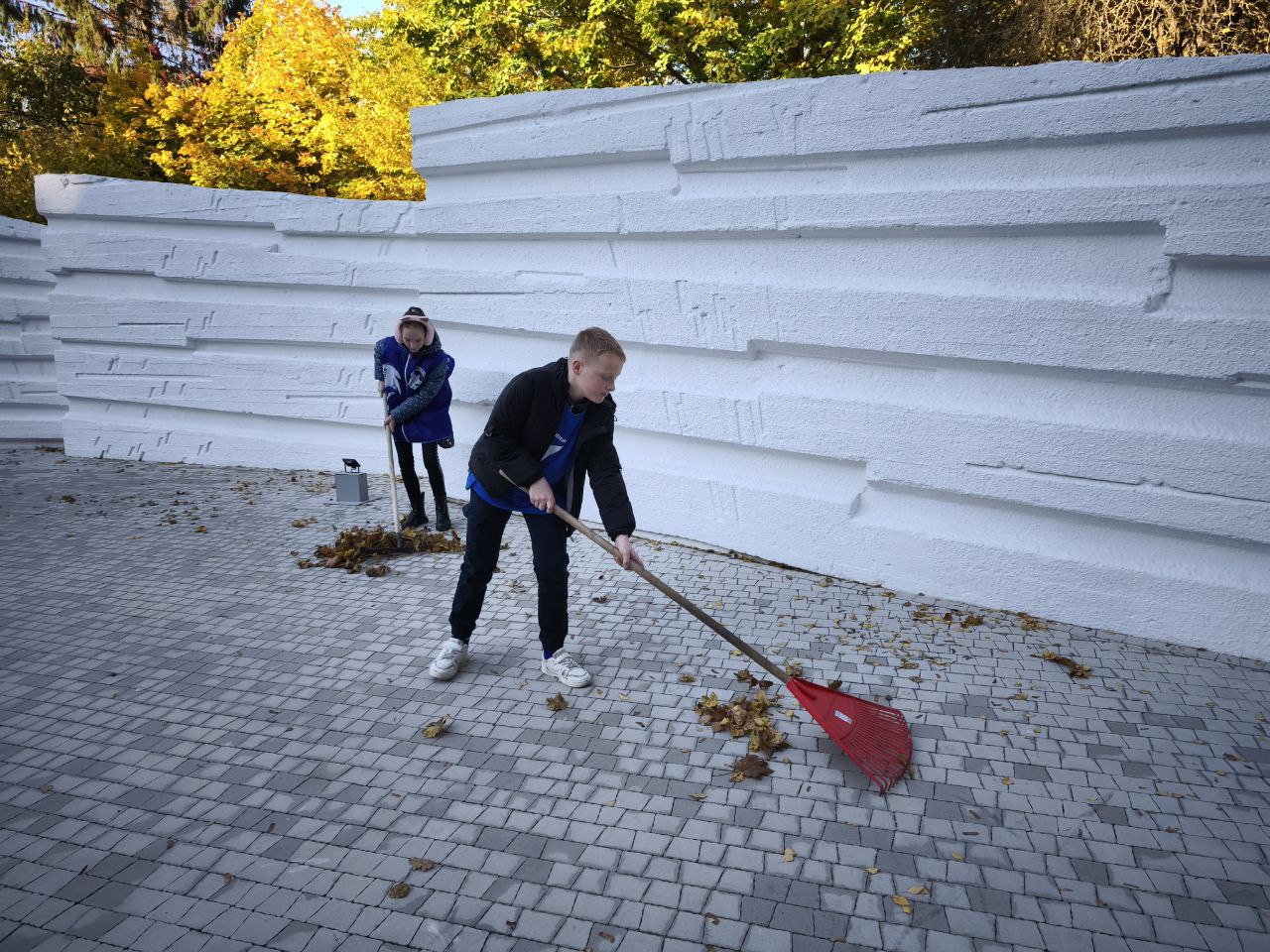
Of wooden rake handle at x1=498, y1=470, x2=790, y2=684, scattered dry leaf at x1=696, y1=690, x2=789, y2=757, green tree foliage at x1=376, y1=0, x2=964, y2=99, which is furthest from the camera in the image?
green tree foliage at x1=376, y1=0, x2=964, y2=99

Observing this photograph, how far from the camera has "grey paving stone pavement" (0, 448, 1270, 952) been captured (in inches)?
104

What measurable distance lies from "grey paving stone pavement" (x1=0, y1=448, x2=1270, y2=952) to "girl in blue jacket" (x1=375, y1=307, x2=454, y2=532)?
1.58m

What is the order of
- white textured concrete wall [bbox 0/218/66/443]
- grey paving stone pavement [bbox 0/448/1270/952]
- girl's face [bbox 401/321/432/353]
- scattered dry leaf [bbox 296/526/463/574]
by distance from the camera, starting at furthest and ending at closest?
white textured concrete wall [bbox 0/218/66/443], girl's face [bbox 401/321/432/353], scattered dry leaf [bbox 296/526/463/574], grey paving stone pavement [bbox 0/448/1270/952]

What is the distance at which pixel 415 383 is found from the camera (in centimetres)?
646

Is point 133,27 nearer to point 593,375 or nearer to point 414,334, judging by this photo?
point 414,334

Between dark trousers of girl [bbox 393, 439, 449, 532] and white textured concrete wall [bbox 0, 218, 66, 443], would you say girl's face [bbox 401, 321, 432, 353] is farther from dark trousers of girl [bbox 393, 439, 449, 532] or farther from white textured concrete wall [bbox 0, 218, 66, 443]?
white textured concrete wall [bbox 0, 218, 66, 443]

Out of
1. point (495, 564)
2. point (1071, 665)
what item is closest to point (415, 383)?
point (495, 564)

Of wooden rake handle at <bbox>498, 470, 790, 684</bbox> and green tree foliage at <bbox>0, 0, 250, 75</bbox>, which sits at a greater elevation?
green tree foliage at <bbox>0, 0, 250, 75</bbox>

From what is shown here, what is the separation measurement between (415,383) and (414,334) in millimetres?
403

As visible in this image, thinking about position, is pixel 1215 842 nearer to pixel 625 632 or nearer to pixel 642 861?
pixel 642 861

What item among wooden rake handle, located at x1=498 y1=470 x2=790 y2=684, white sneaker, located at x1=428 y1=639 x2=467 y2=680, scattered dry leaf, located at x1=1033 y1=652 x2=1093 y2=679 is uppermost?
wooden rake handle, located at x1=498 y1=470 x2=790 y2=684

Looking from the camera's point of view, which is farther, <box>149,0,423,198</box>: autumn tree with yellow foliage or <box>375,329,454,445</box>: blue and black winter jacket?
<box>149,0,423,198</box>: autumn tree with yellow foliage

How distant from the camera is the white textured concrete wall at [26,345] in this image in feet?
33.1

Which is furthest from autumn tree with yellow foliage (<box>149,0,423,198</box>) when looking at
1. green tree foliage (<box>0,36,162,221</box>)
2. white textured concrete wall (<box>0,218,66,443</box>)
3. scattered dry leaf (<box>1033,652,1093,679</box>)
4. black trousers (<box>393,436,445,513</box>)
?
scattered dry leaf (<box>1033,652,1093,679</box>)
